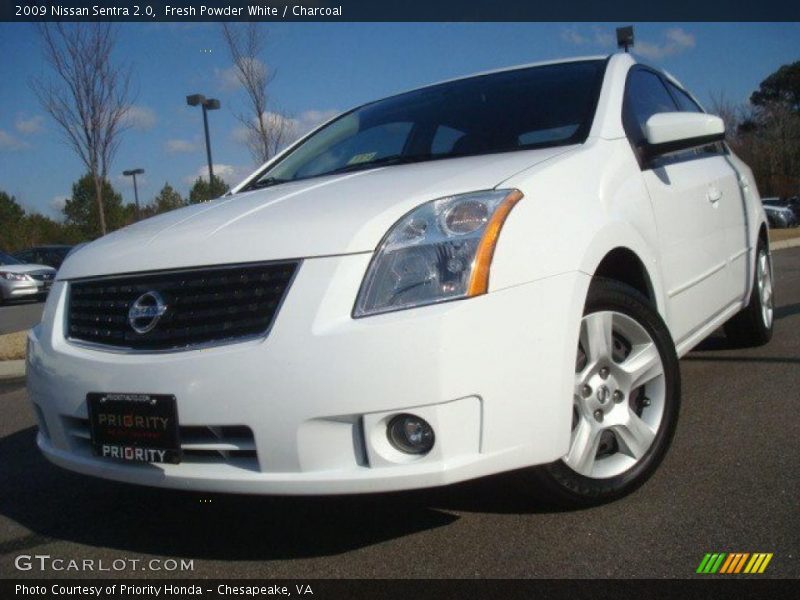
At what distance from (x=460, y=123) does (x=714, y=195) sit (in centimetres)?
131

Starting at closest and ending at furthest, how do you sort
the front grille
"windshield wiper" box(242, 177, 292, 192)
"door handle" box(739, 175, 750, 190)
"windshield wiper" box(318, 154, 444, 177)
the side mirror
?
the front grille < the side mirror < "windshield wiper" box(318, 154, 444, 177) < "windshield wiper" box(242, 177, 292, 192) < "door handle" box(739, 175, 750, 190)

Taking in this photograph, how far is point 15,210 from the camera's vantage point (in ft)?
195

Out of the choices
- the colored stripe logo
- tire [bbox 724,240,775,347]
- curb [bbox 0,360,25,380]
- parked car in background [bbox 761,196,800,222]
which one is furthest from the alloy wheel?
parked car in background [bbox 761,196,800,222]

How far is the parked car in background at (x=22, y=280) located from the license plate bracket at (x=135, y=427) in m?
16.5

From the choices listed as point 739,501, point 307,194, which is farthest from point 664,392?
point 307,194

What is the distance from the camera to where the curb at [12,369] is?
6.89m

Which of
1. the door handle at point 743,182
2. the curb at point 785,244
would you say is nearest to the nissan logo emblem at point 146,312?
the door handle at point 743,182

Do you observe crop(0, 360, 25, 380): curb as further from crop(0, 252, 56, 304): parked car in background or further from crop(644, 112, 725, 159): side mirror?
crop(0, 252, 56, 304): parked car in background

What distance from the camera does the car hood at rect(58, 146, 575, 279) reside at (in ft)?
7.85

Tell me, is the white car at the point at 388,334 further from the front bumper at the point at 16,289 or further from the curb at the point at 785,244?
the front bumper at the point at 16,289

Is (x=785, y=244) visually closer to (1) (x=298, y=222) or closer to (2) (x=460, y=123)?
(2) (x=460, y=123)

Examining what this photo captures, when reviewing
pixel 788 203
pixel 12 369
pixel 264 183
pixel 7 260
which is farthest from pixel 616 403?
pixel 788 203

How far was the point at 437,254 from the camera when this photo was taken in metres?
2.34

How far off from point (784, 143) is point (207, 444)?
131 ft
